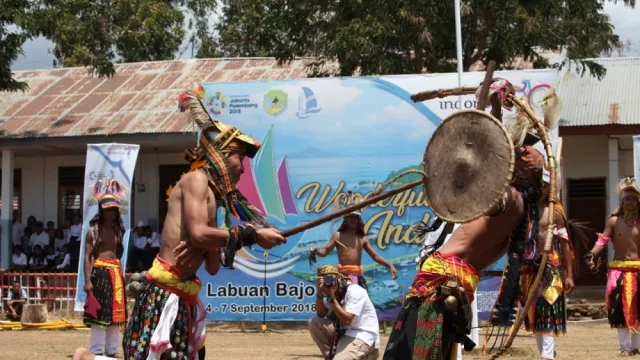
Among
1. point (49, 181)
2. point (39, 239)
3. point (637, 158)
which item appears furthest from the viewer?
point (49, 181)

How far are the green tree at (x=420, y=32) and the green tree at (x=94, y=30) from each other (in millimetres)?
4439

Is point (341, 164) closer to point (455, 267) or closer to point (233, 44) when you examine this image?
point (455, 267)

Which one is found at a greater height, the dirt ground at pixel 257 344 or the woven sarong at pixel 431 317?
the woven sarong at pixel 431 317

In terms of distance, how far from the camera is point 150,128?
2233cm

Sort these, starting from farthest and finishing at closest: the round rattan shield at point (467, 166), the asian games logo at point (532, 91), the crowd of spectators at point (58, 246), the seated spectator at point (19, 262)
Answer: the seated spectator at point (19, 262) → the crowd of spectators at point (58, 246) → the asian games logo at point (532, 91) → the round rattan shield at point (467, 166)

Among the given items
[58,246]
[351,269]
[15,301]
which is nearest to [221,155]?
[351,269]

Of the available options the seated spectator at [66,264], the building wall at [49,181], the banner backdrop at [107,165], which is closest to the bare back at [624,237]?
the banner backdrop at [107,165]

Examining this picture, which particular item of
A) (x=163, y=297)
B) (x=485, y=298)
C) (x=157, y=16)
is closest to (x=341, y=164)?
(x=485, y=298)

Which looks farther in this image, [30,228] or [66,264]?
[30,228]

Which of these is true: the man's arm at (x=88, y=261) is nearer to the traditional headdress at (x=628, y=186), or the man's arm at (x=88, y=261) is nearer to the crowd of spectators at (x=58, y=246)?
the traditional headdress at (x=628, y=186)

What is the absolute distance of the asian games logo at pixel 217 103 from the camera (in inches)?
639

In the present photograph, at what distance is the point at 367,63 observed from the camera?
801 inches

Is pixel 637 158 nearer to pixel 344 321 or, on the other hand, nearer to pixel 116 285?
pixel 344 321

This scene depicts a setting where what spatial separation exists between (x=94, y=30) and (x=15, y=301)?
9115 millimetres
